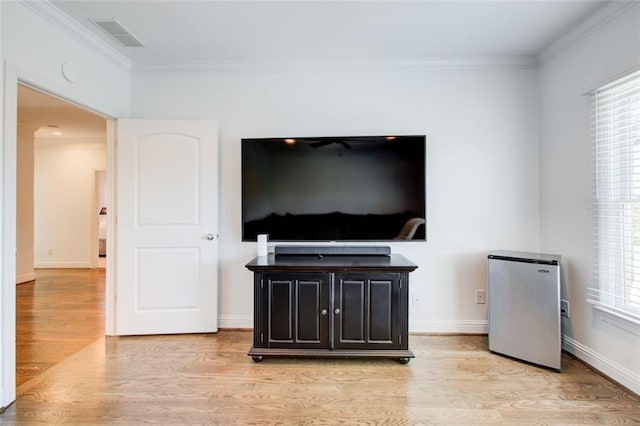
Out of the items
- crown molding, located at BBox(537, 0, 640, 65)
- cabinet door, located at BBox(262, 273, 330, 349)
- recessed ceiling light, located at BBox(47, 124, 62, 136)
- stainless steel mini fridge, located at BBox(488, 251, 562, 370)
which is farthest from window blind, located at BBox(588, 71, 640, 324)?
recessed ceiling light, located at BBox(47, 124, 62, 136)

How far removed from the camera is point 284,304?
2.46 metres

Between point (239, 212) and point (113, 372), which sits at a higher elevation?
point (239, 212)

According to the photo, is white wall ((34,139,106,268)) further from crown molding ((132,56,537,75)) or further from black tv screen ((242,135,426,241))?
black tv screen ((242,135,426,241))

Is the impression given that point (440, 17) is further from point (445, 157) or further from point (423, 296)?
point (423, 296)

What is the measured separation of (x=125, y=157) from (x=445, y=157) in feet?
9.66

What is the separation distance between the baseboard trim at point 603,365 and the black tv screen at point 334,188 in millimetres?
1403

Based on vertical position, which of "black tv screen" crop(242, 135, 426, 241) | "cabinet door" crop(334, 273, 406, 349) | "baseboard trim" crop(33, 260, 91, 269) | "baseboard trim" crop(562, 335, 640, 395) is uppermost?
"black tv screen" crop(242, 135, 426, 241)

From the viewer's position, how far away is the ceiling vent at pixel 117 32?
2.38 m

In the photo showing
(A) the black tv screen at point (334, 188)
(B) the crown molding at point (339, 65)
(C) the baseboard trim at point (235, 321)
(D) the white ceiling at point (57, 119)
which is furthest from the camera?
(D) the white ceiling at point (57, 119)

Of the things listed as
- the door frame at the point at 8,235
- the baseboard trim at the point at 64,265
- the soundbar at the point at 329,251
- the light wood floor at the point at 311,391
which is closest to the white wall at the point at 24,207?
the baseboard trim at the point at 64,265

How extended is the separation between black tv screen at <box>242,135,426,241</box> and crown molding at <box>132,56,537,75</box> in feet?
2.37

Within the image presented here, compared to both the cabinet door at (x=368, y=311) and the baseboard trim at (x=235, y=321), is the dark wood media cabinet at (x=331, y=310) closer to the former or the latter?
the cabinet door at (x=368, y=311)

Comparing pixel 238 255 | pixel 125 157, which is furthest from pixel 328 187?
pixel 125 157

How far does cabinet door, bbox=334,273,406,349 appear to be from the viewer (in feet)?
7.92
